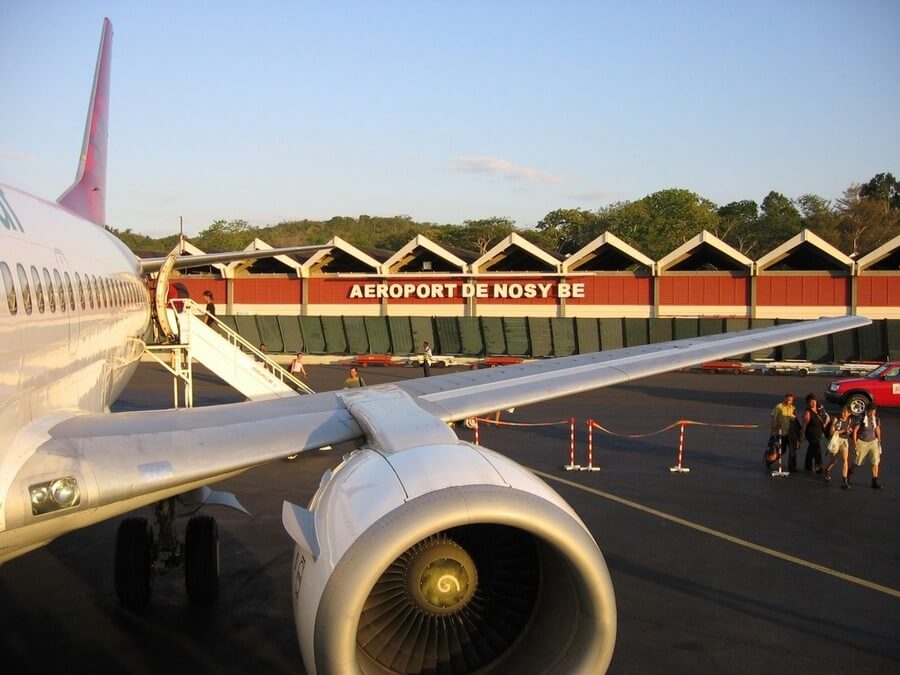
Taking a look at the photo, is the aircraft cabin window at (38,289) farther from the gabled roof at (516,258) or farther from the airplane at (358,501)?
the gabled roof at (516,258)

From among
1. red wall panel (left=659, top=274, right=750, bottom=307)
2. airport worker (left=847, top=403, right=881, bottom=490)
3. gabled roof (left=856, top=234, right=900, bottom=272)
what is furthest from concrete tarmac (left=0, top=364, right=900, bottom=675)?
red wall panel (left=659, top=274, right=750, bottom=307)

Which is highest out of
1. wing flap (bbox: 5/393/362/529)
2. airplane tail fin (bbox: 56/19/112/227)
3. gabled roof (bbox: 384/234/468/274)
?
airplane tail fin (bbox: 56/19/112/227)

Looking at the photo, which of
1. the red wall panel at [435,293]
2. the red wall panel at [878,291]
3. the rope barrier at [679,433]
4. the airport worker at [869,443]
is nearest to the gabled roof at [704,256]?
the red wall panel at [878,291]

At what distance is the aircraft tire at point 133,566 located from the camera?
9609 millimetres

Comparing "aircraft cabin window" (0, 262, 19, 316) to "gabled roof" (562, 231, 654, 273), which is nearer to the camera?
"aircraft cabin window" (0, 262, 19, 316)

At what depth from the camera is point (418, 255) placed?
163 ft

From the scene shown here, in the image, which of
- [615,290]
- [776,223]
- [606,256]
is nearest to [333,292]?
[606,256]

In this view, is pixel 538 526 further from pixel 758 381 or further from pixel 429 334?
pixel 429 334

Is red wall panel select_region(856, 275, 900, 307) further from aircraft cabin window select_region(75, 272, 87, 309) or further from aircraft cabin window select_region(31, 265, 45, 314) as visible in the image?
aircraft cabin window select_region(31, 265, 45, 314)

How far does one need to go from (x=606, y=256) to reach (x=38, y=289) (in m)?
43.5

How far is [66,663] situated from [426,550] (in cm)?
443

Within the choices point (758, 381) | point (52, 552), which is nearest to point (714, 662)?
point (52, 552)

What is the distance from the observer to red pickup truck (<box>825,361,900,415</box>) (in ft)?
86.3

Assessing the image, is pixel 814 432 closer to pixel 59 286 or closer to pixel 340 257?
pixel 59 286
